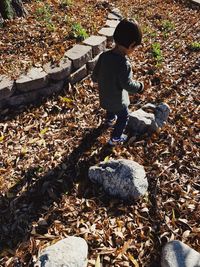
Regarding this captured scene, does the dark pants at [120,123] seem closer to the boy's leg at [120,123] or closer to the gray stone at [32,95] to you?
the boy's leg at [120,123]

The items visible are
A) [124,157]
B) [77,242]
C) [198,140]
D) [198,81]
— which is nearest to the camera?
[77,242]

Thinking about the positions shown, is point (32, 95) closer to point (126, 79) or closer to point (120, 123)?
point (120, 123)

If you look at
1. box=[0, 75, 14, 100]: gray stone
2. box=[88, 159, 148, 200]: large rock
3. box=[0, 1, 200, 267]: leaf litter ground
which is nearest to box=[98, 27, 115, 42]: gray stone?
box=[0, 1, 200, 267]: leaf litter ground

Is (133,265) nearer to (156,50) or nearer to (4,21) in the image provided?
(156,50)

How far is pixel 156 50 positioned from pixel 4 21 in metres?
2.56

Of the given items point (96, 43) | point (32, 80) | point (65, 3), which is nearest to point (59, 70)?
point (32, 80)

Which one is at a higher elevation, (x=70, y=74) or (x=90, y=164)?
(x=70, y=74)

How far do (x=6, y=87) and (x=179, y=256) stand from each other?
284cm

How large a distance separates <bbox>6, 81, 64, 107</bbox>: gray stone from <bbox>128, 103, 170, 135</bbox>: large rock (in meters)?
1.14

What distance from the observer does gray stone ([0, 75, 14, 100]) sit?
4.33 m

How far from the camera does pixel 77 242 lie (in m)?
2.98

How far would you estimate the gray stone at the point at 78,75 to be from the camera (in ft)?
16.2

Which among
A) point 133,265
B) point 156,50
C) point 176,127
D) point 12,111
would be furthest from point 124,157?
point 156,50

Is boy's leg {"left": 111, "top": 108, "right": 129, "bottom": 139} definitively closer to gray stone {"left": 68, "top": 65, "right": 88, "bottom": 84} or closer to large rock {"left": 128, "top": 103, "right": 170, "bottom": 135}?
large rock {"left": 128, "top": 103, "right": 170, "bottom": 135}
